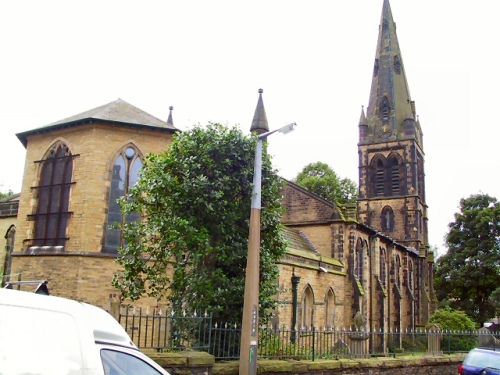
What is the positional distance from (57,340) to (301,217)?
30.4 metres

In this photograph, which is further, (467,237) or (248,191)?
(467,237)

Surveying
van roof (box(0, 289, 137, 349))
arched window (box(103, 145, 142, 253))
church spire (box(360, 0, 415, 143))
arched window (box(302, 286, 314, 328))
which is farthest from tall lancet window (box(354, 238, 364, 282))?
van roof (box(0, 289, 137, 349))

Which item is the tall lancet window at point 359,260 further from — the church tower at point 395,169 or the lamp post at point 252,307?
the lamp post at point 252,307

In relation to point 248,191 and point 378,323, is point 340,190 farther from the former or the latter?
point 248,191

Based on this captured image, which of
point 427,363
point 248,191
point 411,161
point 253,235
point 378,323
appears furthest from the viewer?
point 411,161

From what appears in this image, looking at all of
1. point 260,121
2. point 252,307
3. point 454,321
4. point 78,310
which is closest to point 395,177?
point 454,321

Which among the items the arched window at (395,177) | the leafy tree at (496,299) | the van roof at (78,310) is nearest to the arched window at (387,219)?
the arched window at (395,177)

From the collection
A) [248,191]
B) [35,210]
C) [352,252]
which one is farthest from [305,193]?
[248,191]

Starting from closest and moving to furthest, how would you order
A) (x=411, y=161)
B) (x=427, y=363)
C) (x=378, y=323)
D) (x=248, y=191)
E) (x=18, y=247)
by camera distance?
(x=248, y=191)
(x=427, y=363)
(x=18, y=247)
(x=378, y=323)
(x=411, y=161)

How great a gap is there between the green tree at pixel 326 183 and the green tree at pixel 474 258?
36.9 feet

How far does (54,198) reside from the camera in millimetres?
20031

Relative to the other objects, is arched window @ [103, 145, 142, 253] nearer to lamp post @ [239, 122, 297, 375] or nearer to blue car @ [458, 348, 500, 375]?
lamp post @ [239, 122, 297, 375]

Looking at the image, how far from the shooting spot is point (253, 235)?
32.2ft

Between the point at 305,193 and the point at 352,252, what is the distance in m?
4.89
